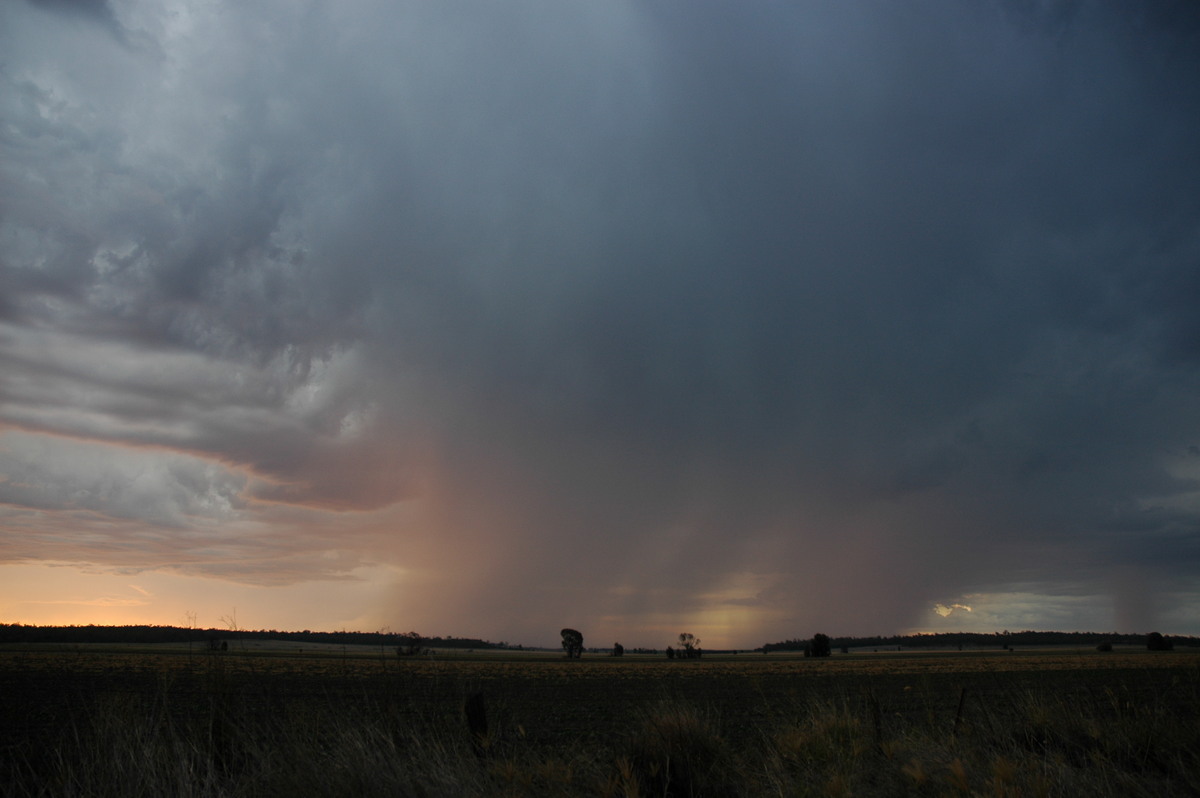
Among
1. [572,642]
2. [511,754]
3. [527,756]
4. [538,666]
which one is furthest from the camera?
[572,642]

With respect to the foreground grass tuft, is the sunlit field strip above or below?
below

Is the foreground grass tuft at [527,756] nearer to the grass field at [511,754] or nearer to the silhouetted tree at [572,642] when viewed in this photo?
the grass field at [511,754]

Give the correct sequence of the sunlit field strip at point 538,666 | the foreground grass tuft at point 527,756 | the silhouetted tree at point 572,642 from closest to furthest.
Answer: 1. the foreground grass tuft at point 527,756
2. the sunlit field strip at point 538,666
3. the silhouetted tree at point 572,642

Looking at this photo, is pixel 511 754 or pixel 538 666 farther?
pixel 538 666

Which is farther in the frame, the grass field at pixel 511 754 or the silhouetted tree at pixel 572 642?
the silhouetted tree at pixel 572 642

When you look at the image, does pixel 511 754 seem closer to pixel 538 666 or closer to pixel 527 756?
pixel 527 756

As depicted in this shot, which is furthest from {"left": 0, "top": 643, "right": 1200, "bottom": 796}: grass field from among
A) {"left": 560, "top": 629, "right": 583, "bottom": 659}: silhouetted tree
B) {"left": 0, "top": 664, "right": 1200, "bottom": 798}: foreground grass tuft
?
{"left": 560, "top": 629, "right": 583, "bottom": 659}: silhouetted tree

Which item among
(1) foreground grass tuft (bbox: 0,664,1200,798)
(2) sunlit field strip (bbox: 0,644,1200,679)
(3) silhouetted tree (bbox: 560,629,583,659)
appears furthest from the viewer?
(3) silhouetted tree (bbox: 560,629,583,659)

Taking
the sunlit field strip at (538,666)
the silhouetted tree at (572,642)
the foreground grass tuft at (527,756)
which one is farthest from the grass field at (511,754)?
the silhouetted tree at (572,642)

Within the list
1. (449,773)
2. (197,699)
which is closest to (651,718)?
(449,773)

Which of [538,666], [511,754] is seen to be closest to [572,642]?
[538,666]

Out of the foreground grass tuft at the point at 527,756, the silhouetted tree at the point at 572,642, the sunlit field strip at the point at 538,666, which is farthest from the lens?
the silhouetted tree at the point at 572,642

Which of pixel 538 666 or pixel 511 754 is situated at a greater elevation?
pixel 511 754

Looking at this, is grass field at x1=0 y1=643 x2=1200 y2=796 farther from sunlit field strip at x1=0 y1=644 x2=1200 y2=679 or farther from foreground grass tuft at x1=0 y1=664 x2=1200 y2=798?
sunlit field strip at x1=0 y1=644 x2=1200 y2=679
